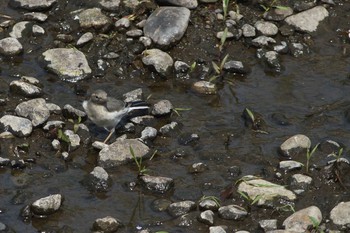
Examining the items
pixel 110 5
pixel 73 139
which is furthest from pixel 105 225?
pixel 110 5

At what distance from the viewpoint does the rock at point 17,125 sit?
10.7 meters

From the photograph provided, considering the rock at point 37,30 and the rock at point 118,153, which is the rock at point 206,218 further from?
the rock at point 37,30

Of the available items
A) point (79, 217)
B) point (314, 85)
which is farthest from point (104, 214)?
point (314, 85)

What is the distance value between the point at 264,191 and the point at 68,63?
3452 millimetres

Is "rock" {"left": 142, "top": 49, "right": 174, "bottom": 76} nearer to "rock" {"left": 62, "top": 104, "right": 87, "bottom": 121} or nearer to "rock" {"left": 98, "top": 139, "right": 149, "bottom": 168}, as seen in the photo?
"rock" {"left": 62, "top": 104, "right": 87, "bottom": 121}

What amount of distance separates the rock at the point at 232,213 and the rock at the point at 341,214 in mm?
885

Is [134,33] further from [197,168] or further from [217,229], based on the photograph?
[217,229]

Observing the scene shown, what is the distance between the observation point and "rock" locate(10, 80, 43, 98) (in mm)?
11469

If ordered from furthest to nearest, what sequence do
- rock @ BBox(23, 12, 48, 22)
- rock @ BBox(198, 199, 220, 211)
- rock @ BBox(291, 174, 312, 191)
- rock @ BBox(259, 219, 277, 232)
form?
1. rock @ BBox(23, 12, 48, 22)
2. rock @ BBox(291, 174, 312, 191)
3. rock @ BBox(198, 199, 220, 211)
4. rock @ BBox(259, 219, 277, 232)

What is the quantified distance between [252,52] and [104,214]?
13.3ft

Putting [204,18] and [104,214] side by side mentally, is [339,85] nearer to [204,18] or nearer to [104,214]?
[204,18]

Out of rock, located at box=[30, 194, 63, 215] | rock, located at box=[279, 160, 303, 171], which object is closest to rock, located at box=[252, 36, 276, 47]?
rock, located at box=[279, 160, 303, 171]

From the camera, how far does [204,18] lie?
43.2 feet

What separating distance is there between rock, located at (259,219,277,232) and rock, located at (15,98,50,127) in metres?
2.99
